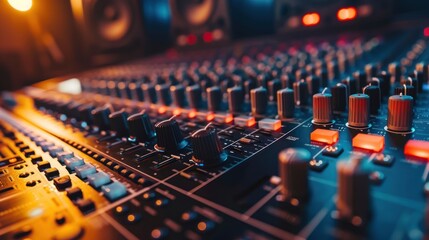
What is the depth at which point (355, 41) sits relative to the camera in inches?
66.0

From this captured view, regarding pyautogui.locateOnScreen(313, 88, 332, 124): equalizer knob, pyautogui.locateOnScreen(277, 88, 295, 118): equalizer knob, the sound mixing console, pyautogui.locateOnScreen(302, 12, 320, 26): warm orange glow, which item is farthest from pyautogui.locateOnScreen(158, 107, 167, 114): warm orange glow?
pyautogui.locateOnScreen(302, 12, 320, 26): warm orange glow

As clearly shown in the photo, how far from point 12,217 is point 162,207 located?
300mm

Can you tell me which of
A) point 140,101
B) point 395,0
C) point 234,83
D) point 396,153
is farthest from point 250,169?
point 395,0

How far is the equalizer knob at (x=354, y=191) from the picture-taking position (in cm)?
46

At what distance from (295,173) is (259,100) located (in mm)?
489

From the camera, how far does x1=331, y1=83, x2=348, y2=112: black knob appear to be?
2.96ft

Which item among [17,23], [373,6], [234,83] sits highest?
[17,23]

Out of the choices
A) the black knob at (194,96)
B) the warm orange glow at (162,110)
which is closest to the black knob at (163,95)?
the warm orange glow at (162,110)

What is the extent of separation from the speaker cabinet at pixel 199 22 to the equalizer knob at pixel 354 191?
1.86 meters

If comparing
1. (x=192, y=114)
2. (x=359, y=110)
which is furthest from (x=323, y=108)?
(x=192, y=114)

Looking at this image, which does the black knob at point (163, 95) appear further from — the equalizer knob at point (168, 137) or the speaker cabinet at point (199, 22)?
the speaker cabinet at point (199, 22)

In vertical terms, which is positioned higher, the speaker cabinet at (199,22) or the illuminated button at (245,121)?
the speaker cabinet at (199,22)

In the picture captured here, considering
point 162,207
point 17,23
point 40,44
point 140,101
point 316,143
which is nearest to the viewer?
point 162,207

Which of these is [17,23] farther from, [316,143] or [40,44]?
[316,143]
